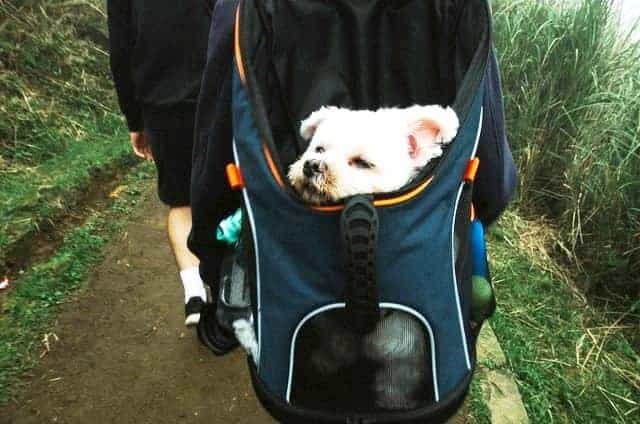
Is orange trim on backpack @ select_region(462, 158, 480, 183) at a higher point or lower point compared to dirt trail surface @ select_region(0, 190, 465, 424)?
higher

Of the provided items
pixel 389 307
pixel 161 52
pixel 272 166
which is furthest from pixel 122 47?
pixel 389 307

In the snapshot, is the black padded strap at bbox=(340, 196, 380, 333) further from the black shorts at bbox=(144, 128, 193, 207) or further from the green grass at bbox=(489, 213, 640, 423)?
the green grass at bbox=(489, 213, 640, 423)

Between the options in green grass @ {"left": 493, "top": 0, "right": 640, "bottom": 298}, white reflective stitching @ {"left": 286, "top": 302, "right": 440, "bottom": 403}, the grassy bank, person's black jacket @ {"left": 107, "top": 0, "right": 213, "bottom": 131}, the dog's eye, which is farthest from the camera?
the grassy bank

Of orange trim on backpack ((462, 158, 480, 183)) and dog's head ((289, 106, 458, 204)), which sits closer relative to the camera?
orange trim on backpack ((462, 158, 480, 183))

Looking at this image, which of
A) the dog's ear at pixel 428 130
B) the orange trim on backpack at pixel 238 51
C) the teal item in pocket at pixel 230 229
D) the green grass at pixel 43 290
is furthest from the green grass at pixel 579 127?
the green grass at pixel 43 290

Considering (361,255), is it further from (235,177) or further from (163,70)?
(163,70)

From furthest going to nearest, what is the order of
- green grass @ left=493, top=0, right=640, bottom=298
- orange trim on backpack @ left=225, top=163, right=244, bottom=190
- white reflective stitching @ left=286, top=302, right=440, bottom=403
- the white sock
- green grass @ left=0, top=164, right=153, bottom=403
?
green grass @ left=493, top=0, right=640, bottom=298, the white sock, green grass @ left=0, top=164, right=153, bottom=403, orange trim on backpack @ left=225, top=163, right=244, bottom=190, white reflective stitching @ left=286, top=302, right=440, bottom=403

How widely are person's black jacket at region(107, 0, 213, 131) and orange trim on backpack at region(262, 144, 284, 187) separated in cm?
116

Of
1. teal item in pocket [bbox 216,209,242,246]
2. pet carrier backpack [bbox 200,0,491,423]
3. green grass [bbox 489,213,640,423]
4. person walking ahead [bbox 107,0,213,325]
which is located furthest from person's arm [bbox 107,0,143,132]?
green grass [bbox 489,213,640,423]

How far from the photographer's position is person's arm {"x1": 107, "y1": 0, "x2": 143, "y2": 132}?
7.02 feet

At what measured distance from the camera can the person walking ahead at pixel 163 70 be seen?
208 centimetres

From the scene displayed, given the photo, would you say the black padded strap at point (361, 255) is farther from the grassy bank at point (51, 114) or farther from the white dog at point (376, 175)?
the grassy bank at point (51, 114)

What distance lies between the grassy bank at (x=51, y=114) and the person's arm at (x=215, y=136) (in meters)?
2.15

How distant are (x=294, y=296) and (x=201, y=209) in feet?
→ 1.58
